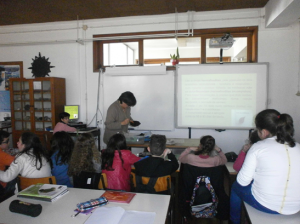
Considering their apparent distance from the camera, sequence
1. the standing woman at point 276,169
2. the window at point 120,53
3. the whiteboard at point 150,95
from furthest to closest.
A: the window at point 120,53 < the whiteboard at point 150,95 < the standing woman at point 276,169

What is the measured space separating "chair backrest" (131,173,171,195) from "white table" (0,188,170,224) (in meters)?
0.28

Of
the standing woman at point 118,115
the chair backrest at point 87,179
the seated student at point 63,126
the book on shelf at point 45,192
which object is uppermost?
the standing woman at point 118,115

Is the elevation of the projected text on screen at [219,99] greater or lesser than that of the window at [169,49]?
lesser

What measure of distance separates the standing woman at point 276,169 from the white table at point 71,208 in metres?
0.60

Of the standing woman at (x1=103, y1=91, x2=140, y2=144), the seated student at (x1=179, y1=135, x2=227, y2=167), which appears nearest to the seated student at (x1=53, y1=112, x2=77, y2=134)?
the standing woman at (x1=103, y1=91, x2=140, y2=144)

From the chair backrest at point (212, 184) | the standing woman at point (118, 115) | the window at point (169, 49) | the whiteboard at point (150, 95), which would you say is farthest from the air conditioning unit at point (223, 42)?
the chair backrest at point (212, 184)

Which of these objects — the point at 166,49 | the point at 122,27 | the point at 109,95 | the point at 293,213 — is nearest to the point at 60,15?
the point at 122,27

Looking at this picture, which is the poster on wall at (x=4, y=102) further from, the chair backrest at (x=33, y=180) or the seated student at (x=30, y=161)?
the chair backrest at (x=33, y=180)

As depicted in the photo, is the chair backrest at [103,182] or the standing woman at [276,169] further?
the chair backrest at [103,182]

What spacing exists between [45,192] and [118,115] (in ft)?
6.28

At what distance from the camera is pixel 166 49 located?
4410 mm

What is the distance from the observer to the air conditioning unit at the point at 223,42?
12.6 feet

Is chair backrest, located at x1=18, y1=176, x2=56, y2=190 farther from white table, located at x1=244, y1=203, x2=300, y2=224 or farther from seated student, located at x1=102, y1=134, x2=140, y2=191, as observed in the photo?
white table, located at x1=244, y1=203, x2=300, y2=224

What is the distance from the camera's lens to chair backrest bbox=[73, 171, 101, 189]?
1.97 meters
